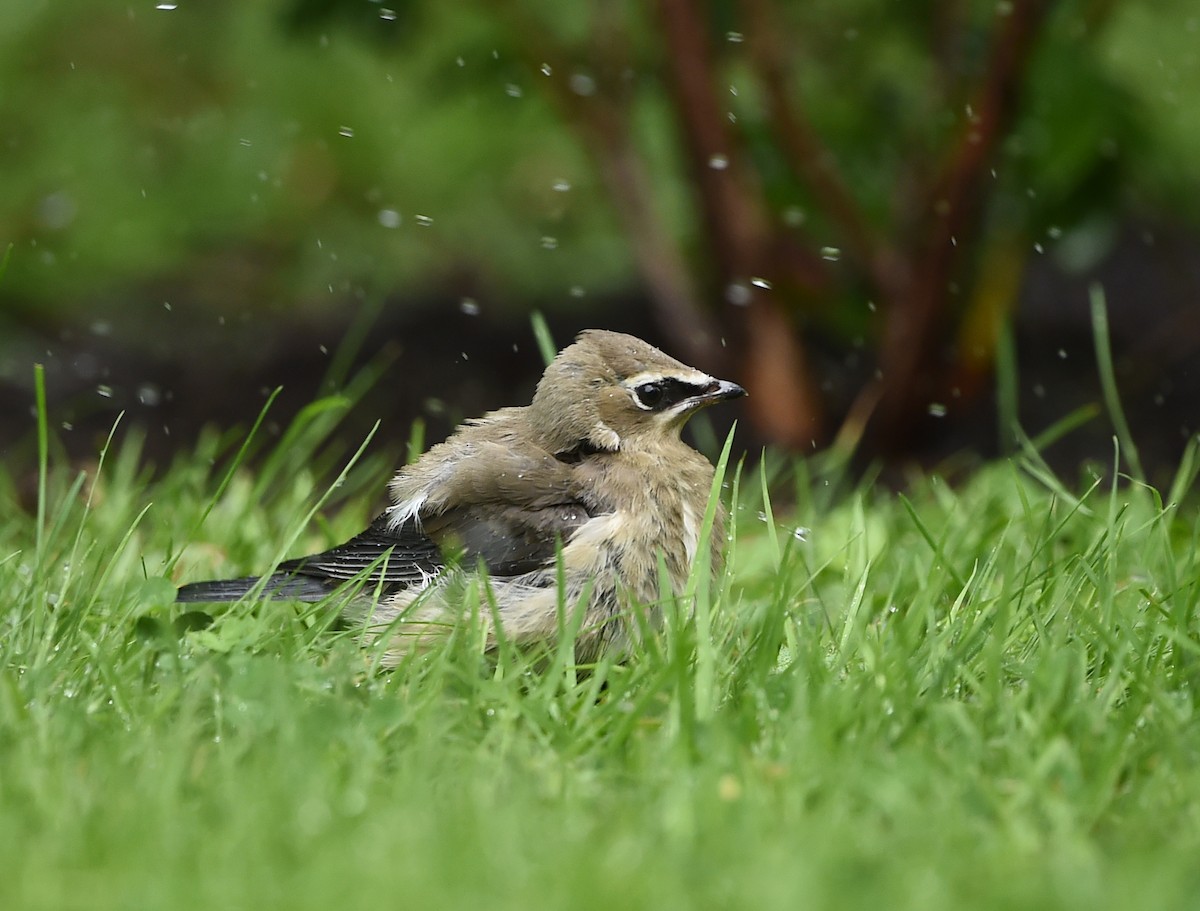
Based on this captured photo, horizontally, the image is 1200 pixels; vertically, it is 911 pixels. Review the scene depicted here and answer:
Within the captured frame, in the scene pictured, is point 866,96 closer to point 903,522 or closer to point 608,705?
point 903,522

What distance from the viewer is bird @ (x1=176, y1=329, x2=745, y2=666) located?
396 centimetres

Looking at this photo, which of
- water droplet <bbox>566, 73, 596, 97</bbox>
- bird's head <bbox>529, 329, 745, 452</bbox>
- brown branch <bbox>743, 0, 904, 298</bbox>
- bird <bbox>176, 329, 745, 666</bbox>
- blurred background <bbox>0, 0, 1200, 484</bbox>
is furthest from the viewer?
water droplet <bbox>566, 73, 596, 97</bbox>

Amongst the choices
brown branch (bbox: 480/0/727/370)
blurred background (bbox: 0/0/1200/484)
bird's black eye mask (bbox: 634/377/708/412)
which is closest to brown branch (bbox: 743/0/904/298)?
blurred background (bbox: 0/0/1200/484)

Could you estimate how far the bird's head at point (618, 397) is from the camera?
4.39 m

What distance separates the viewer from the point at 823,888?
7.90 feet

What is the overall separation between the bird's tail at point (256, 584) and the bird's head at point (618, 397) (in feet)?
2.45

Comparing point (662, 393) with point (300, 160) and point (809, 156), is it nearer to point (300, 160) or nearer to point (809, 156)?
point (809, 156)

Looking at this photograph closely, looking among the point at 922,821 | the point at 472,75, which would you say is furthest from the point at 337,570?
the point at 472,75

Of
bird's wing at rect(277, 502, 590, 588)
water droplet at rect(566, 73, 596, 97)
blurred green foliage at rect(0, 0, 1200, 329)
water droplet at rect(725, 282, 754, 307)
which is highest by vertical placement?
water droplet at rect(566, 73, 596, 97)

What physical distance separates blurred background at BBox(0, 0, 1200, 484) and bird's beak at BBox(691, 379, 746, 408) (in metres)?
1.56

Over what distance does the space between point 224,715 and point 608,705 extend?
755 mm

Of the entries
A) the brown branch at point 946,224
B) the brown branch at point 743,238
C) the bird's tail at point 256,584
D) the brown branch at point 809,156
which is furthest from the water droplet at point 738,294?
the bird's tail at point 256,584

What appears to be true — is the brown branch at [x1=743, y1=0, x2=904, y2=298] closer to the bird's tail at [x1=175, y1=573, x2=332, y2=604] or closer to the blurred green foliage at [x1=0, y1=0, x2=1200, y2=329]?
the blurred green foliage at [x1=0, y1=0, x2=1200, y2=329]

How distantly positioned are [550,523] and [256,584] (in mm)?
725
